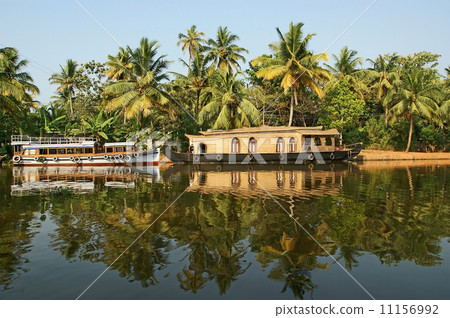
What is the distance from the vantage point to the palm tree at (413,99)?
3434 centimetres

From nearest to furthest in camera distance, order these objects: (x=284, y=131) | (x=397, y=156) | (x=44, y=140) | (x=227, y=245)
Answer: (x=227, y=245)
(x=284, y=131)
(x=44, y=140)
(x=397, y=156)

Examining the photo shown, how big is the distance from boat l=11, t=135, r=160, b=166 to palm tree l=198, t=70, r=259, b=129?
21.4 ft

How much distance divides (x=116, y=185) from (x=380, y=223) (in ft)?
39.6

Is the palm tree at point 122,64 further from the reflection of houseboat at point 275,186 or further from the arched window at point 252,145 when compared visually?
the reflection of houseboat at point 275,186

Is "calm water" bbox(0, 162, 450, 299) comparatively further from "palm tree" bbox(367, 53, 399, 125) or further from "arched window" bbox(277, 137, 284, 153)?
"palm tree" bbox(367, 53, 399, 125)

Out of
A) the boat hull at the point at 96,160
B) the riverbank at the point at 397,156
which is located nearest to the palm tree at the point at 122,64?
the boat hull at the point at 96,160

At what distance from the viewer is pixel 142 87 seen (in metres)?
32.2

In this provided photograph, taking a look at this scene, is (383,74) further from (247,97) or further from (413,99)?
(247,97)

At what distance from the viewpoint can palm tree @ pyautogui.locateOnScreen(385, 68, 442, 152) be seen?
34344 millimetres

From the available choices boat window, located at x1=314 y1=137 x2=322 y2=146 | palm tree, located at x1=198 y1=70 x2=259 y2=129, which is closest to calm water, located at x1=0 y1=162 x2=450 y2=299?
boat window, located at x1=314 y1=137 x2=322 y2=146

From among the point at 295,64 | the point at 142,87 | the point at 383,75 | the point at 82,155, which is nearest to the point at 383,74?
the point at 383,75

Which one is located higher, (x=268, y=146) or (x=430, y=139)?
(x=430, y=139)

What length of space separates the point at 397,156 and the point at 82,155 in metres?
29.9

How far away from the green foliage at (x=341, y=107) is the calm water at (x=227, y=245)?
76.1ft
